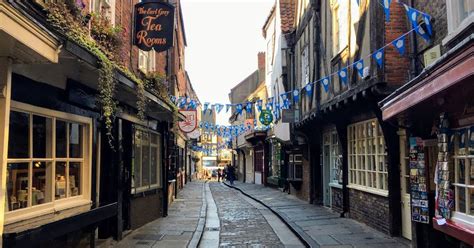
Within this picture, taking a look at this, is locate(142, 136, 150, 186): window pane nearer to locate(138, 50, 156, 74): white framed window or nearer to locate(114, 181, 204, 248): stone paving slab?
locate(114, 181, 204, 248): stone paving slab

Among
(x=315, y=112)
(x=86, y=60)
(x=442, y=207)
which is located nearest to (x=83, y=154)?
(x=86, y=60)

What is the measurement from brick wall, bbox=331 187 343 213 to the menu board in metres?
5.39

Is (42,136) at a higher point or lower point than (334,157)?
higher

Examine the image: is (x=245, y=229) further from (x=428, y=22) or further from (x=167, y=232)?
(x=428, y=22)

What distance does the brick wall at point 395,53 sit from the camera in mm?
8648

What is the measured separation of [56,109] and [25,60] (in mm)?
1670

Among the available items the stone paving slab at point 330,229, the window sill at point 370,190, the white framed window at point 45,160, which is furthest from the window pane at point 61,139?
the window sill at point 370,190

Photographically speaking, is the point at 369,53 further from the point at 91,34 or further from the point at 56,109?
the point at 56,109

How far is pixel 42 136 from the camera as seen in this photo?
6.06 meters

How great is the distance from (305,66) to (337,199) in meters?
5.17

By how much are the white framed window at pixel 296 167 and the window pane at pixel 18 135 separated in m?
14.1

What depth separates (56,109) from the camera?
6.31m

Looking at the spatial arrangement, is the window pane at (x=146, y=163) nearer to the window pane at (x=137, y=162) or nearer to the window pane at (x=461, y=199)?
the window pane at (x=137, y=162)

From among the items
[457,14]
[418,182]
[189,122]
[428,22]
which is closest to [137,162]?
[418,182]
